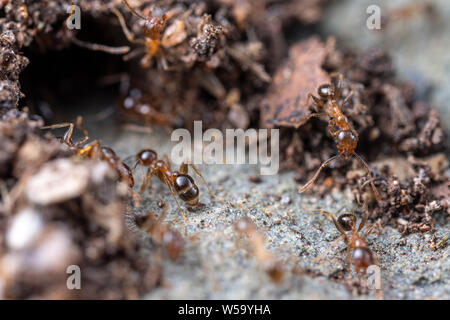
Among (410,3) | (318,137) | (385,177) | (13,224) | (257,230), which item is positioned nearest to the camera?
(13,224)

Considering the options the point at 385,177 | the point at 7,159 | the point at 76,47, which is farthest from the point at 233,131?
the point at 7,159

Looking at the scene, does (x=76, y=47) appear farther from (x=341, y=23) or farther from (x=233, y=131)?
(x=341, y=23)

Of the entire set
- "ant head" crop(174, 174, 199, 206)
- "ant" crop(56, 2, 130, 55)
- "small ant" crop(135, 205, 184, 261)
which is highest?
"ant" crop(56, 2, 130, 55)

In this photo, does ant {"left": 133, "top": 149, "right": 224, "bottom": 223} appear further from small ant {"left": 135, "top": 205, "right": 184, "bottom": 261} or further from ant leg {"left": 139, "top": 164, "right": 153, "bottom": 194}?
small ant {"left": 135, "top": 205, "right": 184, "bottom": 261}

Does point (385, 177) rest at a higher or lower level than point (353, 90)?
lower

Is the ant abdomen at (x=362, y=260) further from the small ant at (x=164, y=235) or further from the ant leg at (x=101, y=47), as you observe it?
the ant leg at (x=101, y=47)

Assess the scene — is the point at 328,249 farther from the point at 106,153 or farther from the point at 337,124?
the point at 106,153

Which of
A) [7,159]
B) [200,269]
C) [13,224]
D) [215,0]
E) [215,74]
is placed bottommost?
[200,269]

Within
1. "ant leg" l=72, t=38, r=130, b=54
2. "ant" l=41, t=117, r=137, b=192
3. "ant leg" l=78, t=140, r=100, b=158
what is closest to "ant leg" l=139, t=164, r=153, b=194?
"ant" l=41, t=117, r=137, b=192

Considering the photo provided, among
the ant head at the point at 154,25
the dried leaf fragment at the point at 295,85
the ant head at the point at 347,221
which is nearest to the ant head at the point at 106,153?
the ant head at the point at 154,25
